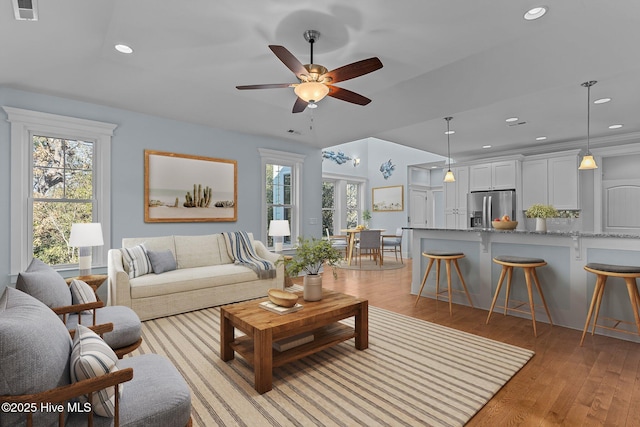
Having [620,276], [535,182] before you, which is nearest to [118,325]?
[620,276]

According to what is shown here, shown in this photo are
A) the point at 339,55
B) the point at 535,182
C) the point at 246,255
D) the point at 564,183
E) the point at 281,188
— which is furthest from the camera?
the point at 535,182

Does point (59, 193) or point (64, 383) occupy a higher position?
point (59, 193)

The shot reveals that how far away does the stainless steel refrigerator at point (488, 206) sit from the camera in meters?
6.53

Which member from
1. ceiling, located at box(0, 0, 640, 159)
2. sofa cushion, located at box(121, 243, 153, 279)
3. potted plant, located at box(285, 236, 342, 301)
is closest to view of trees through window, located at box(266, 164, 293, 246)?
ceiling, located at box(0, 0, 640, 159)

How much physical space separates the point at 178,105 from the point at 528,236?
14.9 ft

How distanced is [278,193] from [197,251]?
2.03m

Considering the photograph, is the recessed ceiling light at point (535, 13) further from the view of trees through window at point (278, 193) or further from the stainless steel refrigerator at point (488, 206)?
the stainless steel refrigerator at point (488, 206)

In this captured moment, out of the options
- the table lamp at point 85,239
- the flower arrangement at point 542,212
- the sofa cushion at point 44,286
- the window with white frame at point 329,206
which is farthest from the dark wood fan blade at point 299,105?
the window with white frame at point 329,206

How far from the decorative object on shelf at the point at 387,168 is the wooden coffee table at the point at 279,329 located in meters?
6.92

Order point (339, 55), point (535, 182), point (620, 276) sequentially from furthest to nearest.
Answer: point (535, 182)
point (339, 55)
point (620, 276)

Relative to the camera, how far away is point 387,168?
9367 millimetres

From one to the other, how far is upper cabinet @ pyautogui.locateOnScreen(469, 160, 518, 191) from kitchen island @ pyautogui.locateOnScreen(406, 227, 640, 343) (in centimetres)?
320

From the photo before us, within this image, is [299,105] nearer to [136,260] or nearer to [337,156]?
[136,260]

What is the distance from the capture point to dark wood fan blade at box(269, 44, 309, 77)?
2094 mm
